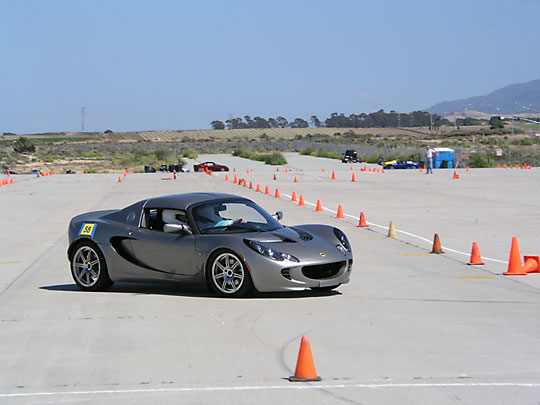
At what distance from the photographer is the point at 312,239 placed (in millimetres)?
10977

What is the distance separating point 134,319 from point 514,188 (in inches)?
1229

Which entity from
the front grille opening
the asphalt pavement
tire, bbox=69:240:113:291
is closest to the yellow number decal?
tire, bbox=69:240:113:291

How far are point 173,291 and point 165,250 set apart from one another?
757 mm

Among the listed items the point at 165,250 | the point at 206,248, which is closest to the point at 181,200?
the point at 165,250

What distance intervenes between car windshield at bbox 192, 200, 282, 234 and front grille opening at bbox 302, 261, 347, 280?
93 centimetres

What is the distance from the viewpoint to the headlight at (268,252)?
407 inches

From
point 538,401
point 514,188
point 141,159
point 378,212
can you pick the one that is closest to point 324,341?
point 538,401

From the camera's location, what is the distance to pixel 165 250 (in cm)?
1095

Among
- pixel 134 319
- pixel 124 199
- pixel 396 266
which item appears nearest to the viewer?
pixel 134 319

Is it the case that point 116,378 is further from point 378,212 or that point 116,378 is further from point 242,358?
point 378,212

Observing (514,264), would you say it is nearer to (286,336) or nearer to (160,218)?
(160,218)

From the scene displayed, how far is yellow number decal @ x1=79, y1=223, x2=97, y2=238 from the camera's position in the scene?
11.4m

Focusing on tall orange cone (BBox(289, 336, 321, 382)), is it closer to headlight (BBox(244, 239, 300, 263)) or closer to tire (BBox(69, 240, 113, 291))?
headlight (BBox(244, 239, 300, 263))

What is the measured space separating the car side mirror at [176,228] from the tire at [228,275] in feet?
1.81
